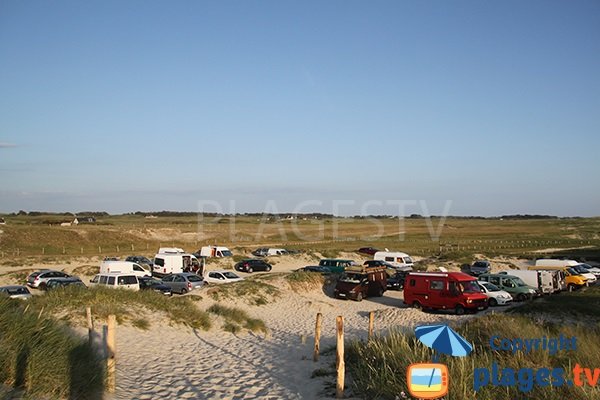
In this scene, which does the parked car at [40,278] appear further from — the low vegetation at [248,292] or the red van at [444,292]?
the red van at [444,292]

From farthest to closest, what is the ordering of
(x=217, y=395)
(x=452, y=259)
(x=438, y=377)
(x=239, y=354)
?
(x=452, y=259) < (x=239, y=354) < (x=217, y=395) < (x=438, y=377)

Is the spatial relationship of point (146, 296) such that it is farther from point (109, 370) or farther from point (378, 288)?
point (378, 288)

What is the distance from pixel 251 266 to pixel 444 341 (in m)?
35.6

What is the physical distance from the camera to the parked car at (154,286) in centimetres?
2741

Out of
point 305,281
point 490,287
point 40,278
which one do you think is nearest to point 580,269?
point 490,287

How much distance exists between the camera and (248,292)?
2608cm

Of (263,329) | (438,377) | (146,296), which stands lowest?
(263,329)

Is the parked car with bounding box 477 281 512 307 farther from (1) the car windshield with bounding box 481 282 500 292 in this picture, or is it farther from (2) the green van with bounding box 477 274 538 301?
(2) the green van with bounding box 477 274 538 301

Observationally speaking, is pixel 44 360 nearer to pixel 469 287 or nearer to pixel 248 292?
pixel 248 292

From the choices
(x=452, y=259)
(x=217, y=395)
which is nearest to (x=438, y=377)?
(x=217, y=395)

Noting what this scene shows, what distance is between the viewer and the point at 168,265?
36.2 meters

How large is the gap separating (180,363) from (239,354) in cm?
212

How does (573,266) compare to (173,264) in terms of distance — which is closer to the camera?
(173,264)

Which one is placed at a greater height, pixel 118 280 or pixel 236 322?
pixel 118 280
